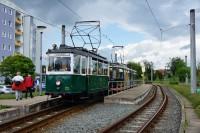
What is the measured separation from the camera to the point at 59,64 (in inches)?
858

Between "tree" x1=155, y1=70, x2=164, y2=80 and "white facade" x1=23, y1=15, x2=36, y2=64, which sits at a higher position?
"white facade" x1=23, y1=15, x2=36, y2=64

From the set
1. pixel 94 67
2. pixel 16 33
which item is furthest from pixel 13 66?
pixel 94 67

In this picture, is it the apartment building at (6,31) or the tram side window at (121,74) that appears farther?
the apartment building at (6,31)

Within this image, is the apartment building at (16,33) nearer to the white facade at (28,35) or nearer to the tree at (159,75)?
the white facade at (28,35)

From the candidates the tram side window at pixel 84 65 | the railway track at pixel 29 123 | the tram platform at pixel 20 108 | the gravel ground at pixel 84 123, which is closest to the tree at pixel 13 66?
the tram platform at pixel 20 108

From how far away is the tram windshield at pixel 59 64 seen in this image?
70.6ft

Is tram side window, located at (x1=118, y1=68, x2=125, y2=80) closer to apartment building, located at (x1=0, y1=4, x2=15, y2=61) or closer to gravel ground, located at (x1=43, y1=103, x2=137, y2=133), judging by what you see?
gravel ground, located at (x1=43, y1=103, x2=137, y2=133)

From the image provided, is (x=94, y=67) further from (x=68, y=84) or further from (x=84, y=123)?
(x=84, y=123)

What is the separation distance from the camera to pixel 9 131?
13.2 meters

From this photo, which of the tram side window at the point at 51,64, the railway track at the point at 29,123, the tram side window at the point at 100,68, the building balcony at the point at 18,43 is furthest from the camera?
the building balcony at the point at 18,43

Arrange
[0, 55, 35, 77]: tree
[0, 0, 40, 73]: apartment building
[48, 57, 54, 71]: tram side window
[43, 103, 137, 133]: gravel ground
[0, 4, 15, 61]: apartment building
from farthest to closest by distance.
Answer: [0, 0, 40, 73]: apartment building < [0, 4, 15, 61]: apartment building < [0, 55, 35, 77]: tree < [48, 57, 54, 71]: tram side window < [43, 103, 137, 133]: gravel ground

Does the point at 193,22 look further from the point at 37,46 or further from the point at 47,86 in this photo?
the point at 37,46

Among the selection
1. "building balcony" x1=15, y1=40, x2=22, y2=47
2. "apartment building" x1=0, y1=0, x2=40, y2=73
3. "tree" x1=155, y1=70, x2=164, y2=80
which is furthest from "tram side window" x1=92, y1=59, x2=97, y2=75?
"tree" x1=155, y1=70, x2=164, y2=80

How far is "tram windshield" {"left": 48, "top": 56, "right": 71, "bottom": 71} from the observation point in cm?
2153
